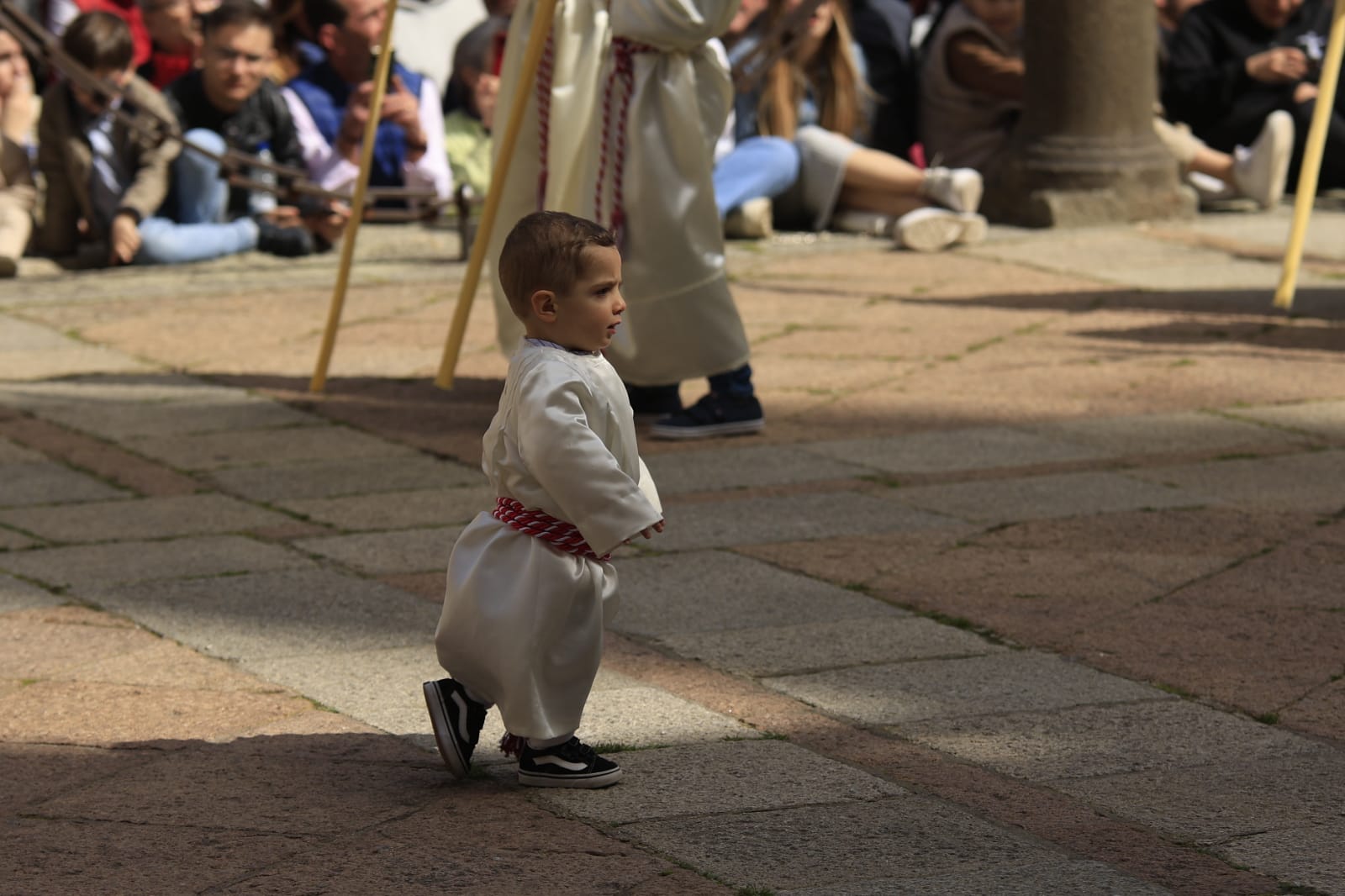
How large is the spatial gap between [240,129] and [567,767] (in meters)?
6.17

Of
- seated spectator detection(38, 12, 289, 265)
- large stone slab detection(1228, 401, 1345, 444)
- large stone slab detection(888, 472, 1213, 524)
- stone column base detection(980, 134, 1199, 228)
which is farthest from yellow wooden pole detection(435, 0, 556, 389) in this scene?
stone column base detection(980, 134, 1199, 228)

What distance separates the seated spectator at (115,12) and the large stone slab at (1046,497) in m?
5.65

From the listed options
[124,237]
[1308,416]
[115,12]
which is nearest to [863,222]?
[124,237]

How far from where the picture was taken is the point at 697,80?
208 inches

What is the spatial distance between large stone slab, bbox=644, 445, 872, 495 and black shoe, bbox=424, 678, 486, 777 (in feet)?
6.19

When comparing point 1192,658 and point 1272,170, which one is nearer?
point 1192,658

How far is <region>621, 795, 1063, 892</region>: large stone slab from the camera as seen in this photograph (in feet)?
8.41

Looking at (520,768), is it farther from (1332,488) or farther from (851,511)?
(1332,488)

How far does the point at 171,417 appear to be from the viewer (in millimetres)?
5707

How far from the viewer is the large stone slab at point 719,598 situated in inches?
149

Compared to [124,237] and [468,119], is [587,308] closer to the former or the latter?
[124,237]

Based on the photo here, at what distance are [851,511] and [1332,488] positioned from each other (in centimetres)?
114

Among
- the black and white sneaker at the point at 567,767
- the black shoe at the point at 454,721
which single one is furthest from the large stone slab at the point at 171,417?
the black and white sneaker at the point at 567,767

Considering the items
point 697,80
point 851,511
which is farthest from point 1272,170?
point 851,511
